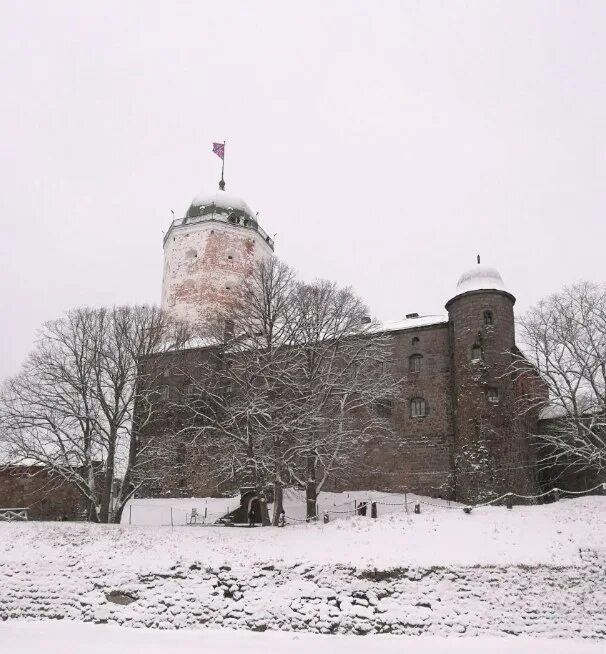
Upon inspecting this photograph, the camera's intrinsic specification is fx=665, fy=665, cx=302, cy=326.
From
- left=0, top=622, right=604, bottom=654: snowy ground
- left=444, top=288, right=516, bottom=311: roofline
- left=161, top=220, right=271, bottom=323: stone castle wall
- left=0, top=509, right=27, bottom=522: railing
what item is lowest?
left=0, top=622, right=604, bottom=654: snowy ground

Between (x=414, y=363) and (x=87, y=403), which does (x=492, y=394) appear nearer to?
(x=414, y=363)

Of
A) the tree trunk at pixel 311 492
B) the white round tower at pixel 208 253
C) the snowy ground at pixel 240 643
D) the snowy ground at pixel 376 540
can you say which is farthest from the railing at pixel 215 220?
the snowy ground at pixel 240 643

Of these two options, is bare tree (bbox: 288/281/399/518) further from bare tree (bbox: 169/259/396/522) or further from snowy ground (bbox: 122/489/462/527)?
snowy ground (bbox: 122/489/462/527)

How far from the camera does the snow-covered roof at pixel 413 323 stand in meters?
36.1

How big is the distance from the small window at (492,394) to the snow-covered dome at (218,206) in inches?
1022

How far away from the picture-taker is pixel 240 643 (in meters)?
15.5

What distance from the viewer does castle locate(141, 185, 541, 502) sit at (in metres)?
31.2

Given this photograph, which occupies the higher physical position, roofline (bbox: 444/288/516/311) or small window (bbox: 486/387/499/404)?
roofline (bbox: 444/288/516/311)

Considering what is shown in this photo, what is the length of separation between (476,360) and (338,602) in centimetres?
1855

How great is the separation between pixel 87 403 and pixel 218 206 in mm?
26148

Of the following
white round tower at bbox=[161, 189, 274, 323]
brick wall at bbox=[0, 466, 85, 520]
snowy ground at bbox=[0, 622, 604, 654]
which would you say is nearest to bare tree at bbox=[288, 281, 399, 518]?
snowy ground at bbox=[0, 622, 604, 654]

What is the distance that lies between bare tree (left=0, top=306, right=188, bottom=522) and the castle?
1690 mm

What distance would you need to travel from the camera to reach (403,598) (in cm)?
1719

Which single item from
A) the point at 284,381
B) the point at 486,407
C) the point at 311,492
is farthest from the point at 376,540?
the point at 486,407
